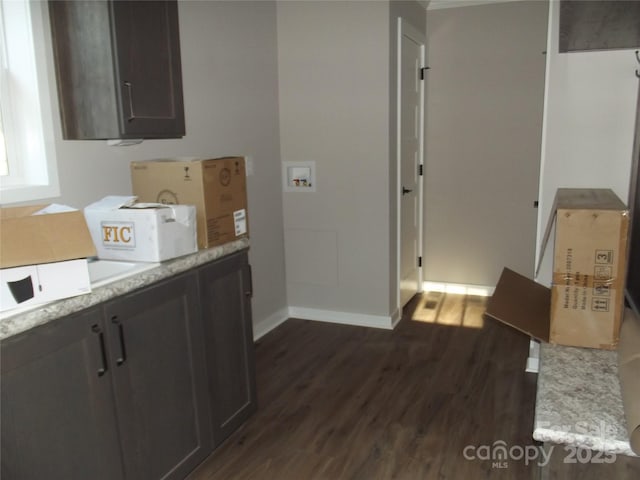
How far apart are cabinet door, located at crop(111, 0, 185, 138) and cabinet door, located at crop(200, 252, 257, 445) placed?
2.20ft

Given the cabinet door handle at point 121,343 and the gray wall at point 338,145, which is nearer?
the cabinet door handle at point 121,343

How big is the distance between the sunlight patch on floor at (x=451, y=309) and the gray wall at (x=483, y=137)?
198mm

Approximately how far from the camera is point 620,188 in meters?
2.70

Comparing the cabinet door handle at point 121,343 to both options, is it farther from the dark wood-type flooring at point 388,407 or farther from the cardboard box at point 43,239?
the dark wood-type flooring at point 388,407

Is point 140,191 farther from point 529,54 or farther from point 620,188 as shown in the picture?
point 529,54

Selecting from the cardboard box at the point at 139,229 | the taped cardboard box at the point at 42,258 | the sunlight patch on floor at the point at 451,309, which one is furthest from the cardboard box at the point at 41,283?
the sunlight patch on floor at the point at 451,309

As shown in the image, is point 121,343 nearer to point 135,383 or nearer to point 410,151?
point 135,383

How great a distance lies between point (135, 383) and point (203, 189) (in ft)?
2.74

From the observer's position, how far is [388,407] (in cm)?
295

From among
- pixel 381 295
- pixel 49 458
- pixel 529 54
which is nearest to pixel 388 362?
pixel 381 295

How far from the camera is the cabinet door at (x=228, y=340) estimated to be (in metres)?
2.40

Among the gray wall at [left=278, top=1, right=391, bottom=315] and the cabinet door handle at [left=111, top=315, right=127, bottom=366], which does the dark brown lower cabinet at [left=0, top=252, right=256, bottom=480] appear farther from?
the gray wall at [left=278, top=1, right=391, bottom=315]

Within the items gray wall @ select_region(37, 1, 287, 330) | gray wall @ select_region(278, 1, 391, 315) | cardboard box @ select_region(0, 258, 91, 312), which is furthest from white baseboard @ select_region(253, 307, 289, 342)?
cardboard box @ select_region(0, 258, 91, 312)

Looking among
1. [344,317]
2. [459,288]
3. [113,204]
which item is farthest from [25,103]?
[459,288]
